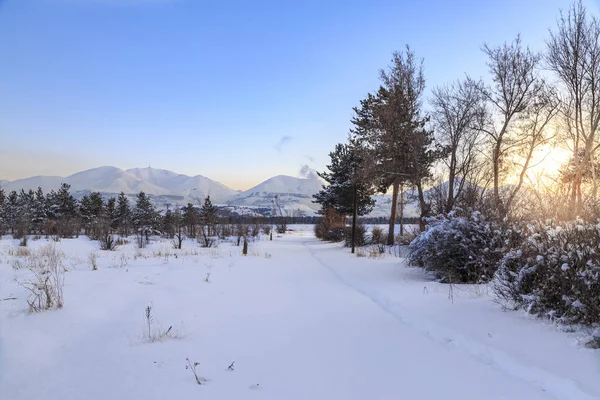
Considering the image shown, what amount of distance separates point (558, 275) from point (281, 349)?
3653 mm

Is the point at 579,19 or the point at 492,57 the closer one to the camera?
the point at 579,19

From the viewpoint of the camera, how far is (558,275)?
171 inches

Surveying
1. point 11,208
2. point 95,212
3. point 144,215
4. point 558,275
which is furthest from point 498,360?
point 11,208

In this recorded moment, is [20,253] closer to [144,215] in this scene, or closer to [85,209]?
[144,215]

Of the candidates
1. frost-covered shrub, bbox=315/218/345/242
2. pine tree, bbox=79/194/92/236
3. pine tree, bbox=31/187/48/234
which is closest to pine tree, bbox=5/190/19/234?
pine tree, bbox=31/187/48/234

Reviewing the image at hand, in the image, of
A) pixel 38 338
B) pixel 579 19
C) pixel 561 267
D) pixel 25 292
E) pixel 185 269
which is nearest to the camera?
pixel 38 338

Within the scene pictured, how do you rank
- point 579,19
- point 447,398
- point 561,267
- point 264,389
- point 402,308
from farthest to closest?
point 579,19
point 402,308
point 561,267
point 264,389
point 447,398

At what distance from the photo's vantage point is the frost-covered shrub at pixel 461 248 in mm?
7730

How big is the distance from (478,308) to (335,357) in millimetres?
2861

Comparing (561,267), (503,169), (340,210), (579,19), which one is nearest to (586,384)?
(561,267)

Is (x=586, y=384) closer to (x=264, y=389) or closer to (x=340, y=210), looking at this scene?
(x=264, y=389)

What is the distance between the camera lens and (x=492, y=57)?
20500 millimetres

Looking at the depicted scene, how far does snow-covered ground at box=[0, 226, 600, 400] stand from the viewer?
2979 mm

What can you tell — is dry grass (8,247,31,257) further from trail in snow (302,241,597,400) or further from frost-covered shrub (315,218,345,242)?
frost-covered shrub (315,218,345,242)
